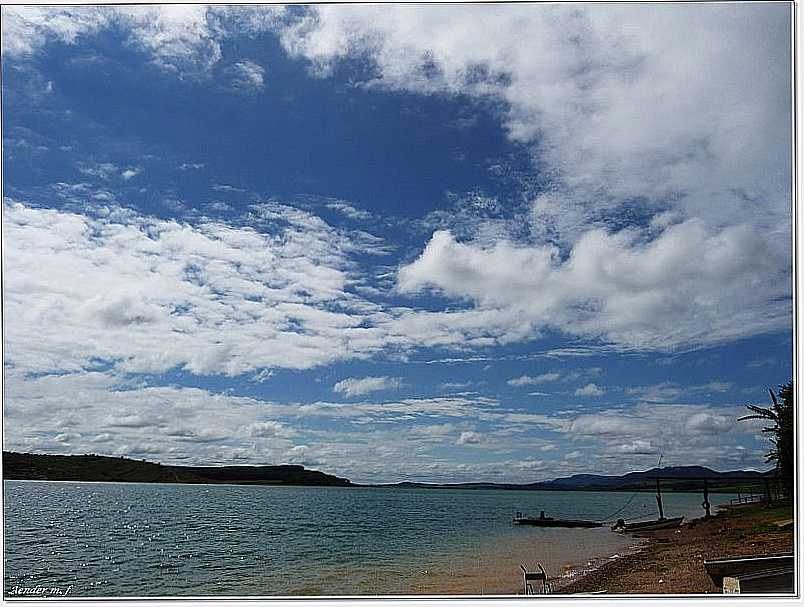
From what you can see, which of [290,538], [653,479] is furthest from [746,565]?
[290,538]

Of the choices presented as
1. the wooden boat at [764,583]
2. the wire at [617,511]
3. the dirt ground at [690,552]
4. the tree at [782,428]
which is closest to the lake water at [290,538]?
the wire at [617,511]

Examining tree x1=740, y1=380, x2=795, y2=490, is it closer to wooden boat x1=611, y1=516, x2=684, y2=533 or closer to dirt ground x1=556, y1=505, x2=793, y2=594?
dirt ground x1=556, y1=505, x2=793, y2=594

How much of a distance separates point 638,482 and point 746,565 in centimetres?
72

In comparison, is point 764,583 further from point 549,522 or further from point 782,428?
point 549,522

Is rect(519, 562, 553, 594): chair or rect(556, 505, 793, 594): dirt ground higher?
rect(556, 505, 793, 594): dirt ground

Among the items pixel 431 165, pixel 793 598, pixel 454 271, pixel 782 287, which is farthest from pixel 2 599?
pixel 782 287

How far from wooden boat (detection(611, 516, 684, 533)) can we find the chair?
729 millimetres

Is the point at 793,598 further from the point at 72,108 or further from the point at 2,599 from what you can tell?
the point at 72,108

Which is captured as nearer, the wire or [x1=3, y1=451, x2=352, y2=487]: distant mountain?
[x1=3, y1=451, x2=352, y2=487]: distant mountain

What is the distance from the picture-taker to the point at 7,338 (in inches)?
155

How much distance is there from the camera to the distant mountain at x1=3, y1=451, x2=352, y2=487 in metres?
3.99

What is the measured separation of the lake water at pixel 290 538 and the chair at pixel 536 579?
0.04 metres

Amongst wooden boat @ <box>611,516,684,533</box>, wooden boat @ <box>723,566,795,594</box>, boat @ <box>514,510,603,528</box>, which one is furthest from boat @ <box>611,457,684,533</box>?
wooden boat @ <box>723,566,795,594</box>

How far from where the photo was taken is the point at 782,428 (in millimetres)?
3986
